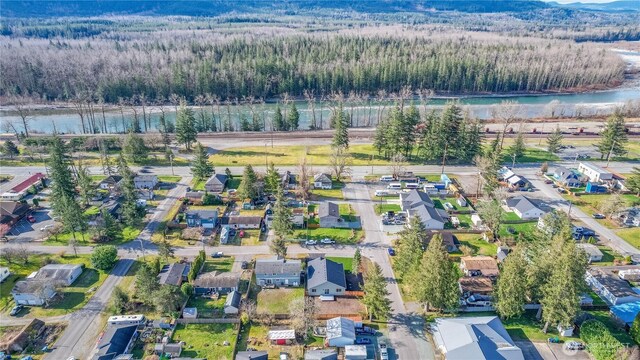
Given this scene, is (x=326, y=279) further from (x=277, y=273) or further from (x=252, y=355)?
(x=252, y=355)

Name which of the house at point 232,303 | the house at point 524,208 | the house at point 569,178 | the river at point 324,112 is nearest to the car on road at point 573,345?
the house at point 524,208

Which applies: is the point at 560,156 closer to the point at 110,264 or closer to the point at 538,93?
the point at 538,93

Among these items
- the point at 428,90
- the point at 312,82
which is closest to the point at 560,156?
the point at 428,90

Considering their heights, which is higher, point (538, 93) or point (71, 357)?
point (538, 93)

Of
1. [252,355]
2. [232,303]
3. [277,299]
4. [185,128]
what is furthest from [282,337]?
[185,128]

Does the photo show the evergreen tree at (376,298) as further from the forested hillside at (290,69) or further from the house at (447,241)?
the forested hillside at (290,69)

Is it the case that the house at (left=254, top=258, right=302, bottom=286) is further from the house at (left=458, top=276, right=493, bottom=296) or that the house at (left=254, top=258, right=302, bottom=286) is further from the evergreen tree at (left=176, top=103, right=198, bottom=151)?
the evergreen tree at (left=176, top=103, right=198, bottom=151)
